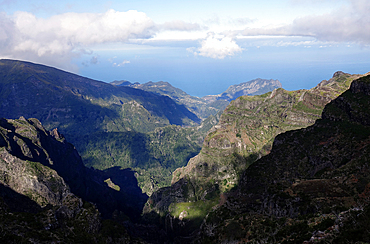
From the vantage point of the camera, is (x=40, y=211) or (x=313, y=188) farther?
(x=40, y=211)

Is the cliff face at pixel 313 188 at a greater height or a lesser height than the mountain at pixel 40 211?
greater

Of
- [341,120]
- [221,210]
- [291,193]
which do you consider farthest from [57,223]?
[341,120]

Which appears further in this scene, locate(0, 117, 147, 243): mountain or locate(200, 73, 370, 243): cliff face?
locate(0, 117, 147, 243): mountain

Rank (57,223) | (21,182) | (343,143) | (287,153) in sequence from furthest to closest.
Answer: (21,182)
(287,153)
(343,143)
(57,223)

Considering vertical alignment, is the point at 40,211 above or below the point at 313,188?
below

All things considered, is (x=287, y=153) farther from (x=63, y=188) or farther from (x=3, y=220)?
(x=63, y=188)

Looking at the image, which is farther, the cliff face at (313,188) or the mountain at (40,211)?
the mountain at (40,211)

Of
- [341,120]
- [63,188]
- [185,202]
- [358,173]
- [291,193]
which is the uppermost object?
[341,120]

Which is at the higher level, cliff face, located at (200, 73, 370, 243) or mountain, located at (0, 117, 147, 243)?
cliff face, located at (200, 73, 370, 243)
